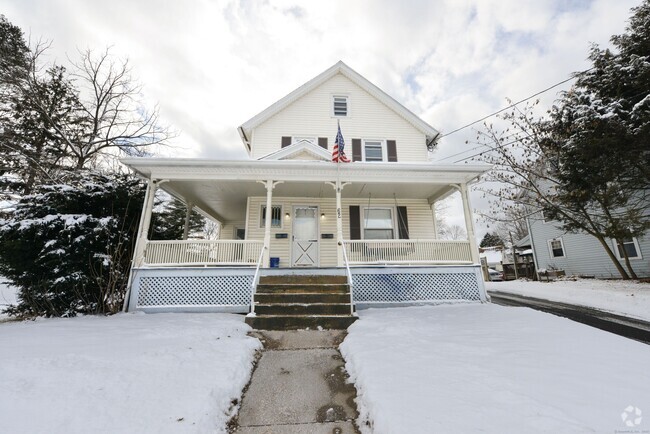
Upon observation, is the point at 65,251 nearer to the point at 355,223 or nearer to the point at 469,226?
the point at 355,223

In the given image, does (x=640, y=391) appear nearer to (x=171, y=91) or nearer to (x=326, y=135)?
(x=326, y=135)

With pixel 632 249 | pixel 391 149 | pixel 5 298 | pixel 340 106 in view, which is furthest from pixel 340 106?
pixel 5 298

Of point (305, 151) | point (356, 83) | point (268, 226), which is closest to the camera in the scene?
point (268, 226)

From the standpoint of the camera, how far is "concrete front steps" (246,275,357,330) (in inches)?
211

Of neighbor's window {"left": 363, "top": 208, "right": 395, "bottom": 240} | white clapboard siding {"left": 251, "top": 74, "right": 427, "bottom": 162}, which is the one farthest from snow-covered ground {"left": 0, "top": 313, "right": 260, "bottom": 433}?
white clapboard siding {"left": 251, "top": 74, "right": 427, "bottom": 162}

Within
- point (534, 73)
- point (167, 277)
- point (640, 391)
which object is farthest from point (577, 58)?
point (167, 277)

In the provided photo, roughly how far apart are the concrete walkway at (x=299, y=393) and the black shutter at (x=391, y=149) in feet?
29.2

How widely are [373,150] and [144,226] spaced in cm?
909

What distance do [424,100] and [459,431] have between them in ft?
65.9

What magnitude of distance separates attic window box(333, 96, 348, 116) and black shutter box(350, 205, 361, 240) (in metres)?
5.12

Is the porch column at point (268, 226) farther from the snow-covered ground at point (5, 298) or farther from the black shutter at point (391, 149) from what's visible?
the black shutter at point (391, 149)

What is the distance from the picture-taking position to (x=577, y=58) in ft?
34.0

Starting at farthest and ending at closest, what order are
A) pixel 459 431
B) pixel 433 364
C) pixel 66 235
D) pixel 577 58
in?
pixel 577 58 → pixel 66 235 → pixel 433 364 → pixel 459 431

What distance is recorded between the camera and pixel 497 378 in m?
2.83
